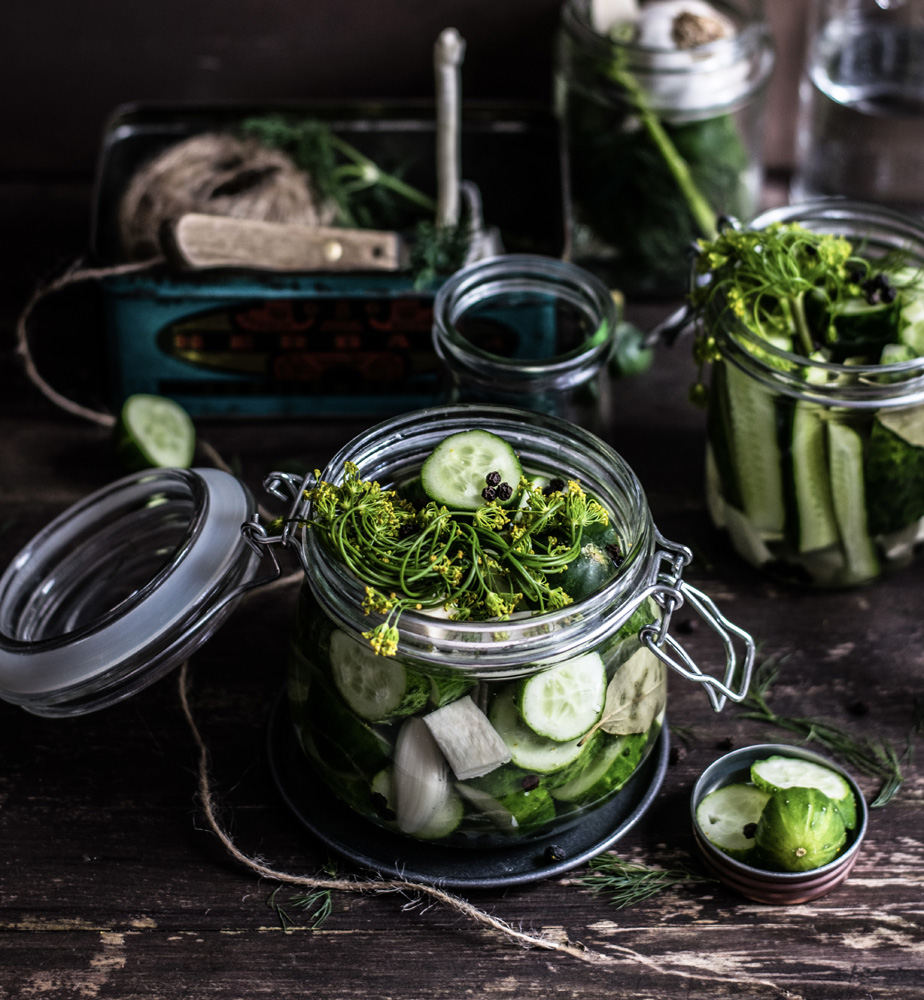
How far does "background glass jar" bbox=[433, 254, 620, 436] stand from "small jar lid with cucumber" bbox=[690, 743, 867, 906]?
0.45 meters

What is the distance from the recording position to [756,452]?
1.33 metres

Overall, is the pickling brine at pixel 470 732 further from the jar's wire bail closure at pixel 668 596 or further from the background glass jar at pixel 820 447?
the background glass jar at pixel 820 447

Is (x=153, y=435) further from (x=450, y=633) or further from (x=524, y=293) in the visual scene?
(x=450, y=633)

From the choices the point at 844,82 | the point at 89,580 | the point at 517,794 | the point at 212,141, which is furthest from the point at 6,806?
the point at 844,82

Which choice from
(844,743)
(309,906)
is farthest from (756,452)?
(309,906)

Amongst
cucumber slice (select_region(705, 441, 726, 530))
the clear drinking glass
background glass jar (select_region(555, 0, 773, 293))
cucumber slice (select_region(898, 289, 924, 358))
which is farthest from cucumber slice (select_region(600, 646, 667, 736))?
the clear drinking glass

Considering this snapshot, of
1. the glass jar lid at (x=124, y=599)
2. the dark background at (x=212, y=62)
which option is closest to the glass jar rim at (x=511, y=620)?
the glass jar lid at (x=124, y=599)

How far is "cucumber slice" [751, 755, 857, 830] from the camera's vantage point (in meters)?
1.14

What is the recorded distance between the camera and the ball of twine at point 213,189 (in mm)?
1642

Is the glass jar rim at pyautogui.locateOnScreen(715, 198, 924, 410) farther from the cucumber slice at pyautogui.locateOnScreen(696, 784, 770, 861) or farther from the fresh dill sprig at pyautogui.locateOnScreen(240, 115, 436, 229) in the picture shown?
the fresh dill sprig at pyautogui.locateOnScreen(240, 115, 436, 229)

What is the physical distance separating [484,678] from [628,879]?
0.30 metres

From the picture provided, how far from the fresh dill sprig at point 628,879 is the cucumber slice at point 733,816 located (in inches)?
1.7

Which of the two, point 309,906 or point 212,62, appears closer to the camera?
point 309,906

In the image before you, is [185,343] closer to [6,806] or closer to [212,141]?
[212,141]
